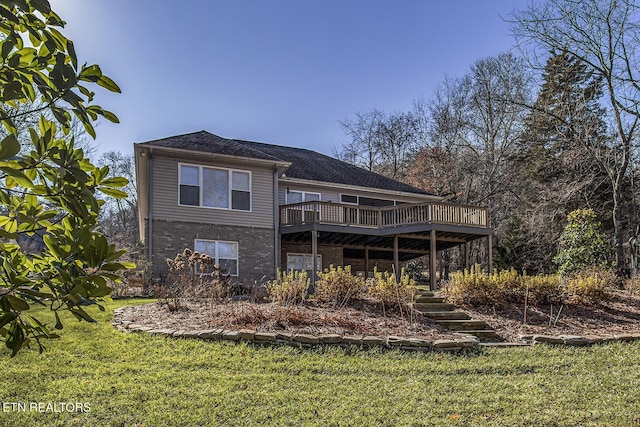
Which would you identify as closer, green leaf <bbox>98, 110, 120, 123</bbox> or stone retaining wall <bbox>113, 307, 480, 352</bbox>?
green leaf <bbox>98, 110, 120, 123</bbox>

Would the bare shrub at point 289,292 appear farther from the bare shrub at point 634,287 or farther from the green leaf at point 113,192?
the bare shrub at point 634,287

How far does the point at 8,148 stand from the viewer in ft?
4.65

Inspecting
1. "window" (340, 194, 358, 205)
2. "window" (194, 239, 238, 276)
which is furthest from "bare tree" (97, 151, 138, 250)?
"window" (194, 239, 238, 276)

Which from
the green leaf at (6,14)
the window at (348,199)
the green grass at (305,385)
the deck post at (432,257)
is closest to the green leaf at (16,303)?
the green leaf at (6,14)

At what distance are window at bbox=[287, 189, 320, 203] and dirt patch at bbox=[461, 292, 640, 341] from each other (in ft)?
31.3

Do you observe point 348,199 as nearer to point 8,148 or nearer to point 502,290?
point 502,290

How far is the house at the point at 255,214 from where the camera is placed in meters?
15.6

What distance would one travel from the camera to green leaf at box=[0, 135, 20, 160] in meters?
1.40

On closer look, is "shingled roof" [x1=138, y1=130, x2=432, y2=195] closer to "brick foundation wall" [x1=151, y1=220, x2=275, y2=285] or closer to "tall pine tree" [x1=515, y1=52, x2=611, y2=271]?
"brick foundation wall" [x1=151, y1=220, x2=275, y2=285]

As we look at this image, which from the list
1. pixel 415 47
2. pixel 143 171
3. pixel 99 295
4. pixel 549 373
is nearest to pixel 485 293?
pixel 549 373

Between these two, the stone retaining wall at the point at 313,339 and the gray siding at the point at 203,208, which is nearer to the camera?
the stone retaining wall at the point at 313,339

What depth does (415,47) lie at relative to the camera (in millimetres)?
14047

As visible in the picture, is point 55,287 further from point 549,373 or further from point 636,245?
point 636,245

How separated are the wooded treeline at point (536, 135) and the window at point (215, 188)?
10672 mm
